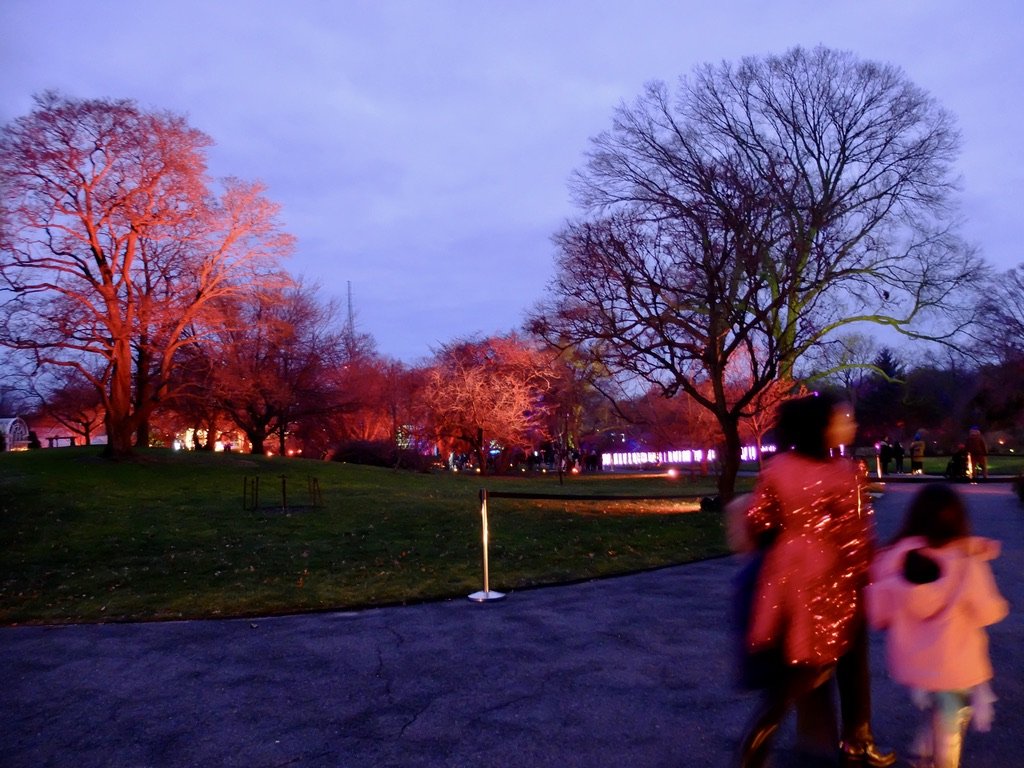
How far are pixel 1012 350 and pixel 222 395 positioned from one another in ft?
114

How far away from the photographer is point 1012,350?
38281 millimetres

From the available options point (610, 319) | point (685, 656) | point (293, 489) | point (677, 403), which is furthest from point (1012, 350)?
point (685, 656)

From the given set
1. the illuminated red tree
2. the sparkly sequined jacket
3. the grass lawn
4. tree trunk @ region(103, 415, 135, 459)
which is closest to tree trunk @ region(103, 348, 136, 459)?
tree trunk @ region(103, 415, 135, 459)

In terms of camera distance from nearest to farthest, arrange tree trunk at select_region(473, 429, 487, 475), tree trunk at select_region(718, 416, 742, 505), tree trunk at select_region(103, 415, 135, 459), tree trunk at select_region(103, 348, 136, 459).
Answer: tree trunk at select_region(718, 416, 742, 505), tree trunk at select_region(103, 348, 136, 459), tree trunk at select_region(103, 415, 135, 459), tree trunk at select_region(473, 429, 487, 475)

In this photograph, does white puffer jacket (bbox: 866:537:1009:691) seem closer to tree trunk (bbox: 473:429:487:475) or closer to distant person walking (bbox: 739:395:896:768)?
distant person walking (bbox: 739:395:896:768)

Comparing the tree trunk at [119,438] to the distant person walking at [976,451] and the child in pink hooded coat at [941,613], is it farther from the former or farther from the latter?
the child in pink hooded coat at [941,613]

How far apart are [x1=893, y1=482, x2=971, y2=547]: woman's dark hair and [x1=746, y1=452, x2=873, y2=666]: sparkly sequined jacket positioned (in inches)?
12.3

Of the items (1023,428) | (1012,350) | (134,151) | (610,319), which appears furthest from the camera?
(1023,428)

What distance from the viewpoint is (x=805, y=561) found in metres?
3.55

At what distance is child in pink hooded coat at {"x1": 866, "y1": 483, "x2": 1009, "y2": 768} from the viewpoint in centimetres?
374

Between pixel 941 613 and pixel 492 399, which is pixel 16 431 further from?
pixel 941 613

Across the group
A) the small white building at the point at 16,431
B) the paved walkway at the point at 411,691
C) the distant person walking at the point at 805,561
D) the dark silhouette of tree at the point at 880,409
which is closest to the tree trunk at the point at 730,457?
the paved walkway at the point at 411,691

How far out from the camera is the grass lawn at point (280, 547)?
9539mm

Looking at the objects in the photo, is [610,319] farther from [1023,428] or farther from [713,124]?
[1023,428]
